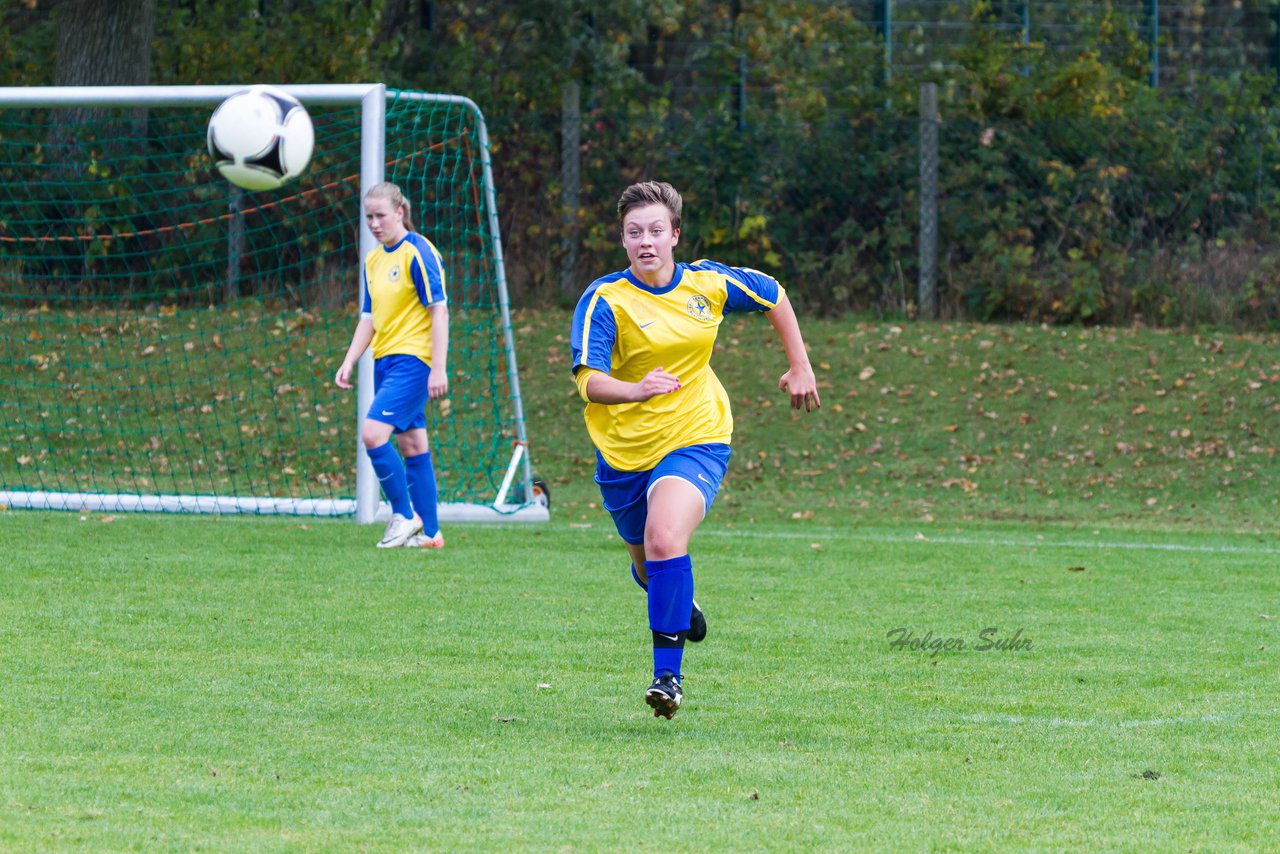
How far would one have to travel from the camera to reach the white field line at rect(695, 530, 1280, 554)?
32.0 feet

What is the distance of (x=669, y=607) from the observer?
5008 millimetres

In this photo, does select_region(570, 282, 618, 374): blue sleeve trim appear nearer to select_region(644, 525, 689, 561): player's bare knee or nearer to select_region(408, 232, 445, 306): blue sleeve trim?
select_region(644, 525, 689, 561): player's bare knee

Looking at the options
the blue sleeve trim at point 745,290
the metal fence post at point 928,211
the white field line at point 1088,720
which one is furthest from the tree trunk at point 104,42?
the white field line at point 1088,720

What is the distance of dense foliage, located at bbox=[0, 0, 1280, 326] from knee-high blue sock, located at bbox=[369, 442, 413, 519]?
820cm

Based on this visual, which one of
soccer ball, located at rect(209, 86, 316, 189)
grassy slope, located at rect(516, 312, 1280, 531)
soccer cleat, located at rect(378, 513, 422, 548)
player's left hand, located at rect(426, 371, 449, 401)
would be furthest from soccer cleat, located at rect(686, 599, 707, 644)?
grassy slope, located at rect(516, 312, 1280, 531)

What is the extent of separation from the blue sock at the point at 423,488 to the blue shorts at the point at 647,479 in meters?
3.59

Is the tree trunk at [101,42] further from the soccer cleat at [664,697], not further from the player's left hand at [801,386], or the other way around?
the soccer cleat at [664,697]

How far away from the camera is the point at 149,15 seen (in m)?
16.6

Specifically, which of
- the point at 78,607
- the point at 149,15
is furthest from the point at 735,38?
the point at 78,607

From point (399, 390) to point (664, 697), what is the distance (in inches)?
171

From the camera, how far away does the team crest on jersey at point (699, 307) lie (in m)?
5.41

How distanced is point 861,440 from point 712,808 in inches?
394

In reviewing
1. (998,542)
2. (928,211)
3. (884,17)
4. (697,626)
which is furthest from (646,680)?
(884,17)

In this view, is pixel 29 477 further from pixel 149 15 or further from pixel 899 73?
pixel 899 73
